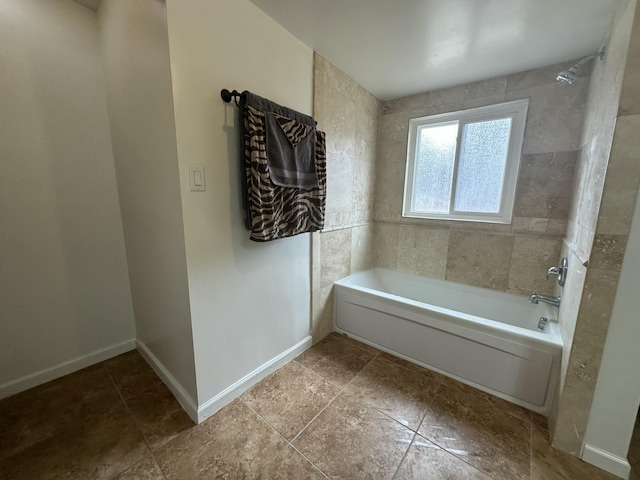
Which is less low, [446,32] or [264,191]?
[446,32]

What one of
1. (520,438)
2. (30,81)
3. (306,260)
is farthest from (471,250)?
(30,81)

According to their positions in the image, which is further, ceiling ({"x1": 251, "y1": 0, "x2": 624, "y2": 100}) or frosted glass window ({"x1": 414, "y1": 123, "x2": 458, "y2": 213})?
frosted glass window ({"x1": 414, "y1": 123, "x2": 458, "y2": 213})

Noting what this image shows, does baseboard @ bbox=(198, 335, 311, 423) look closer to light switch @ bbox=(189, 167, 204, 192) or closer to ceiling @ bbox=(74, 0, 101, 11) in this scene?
light switch @ bbox=(189, 167, 204, 192)

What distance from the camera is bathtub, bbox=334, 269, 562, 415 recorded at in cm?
141

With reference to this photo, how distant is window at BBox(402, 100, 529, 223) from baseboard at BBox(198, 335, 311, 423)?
167 cm

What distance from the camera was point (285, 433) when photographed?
4.16 ft

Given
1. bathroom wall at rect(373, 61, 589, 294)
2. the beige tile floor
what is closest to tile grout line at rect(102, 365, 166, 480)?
the beige tile floor

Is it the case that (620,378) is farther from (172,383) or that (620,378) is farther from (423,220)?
(172,383)

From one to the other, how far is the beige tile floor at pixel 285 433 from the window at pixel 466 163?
1.47m

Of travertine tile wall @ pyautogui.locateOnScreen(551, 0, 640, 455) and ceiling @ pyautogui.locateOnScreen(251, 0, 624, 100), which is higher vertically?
ceiling @ pyautogui.locateOnScreen(251, 0, 624, 100)

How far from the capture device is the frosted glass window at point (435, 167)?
7.41 feet

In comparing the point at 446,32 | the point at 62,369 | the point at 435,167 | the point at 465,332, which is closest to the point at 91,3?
the point at 446,32

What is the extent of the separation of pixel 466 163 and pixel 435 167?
0.26m

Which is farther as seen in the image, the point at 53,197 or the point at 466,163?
the point at 466,163
